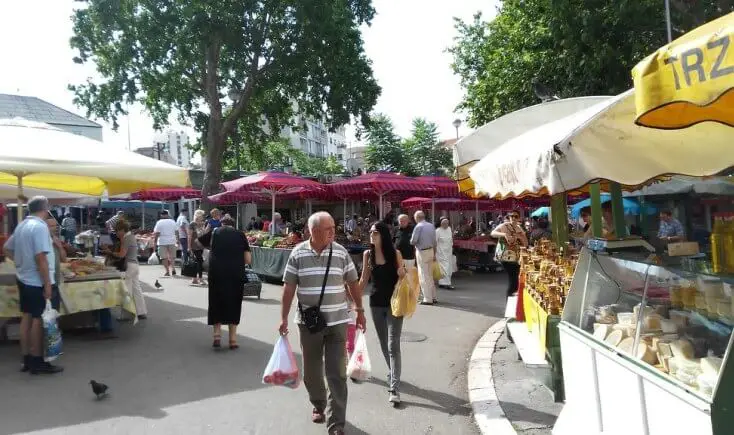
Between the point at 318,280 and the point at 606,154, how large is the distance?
2437 mm

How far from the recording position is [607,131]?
3.93m

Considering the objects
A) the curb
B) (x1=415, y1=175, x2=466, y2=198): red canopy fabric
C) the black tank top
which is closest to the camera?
the curb

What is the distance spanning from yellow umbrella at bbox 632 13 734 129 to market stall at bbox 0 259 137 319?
286 inches

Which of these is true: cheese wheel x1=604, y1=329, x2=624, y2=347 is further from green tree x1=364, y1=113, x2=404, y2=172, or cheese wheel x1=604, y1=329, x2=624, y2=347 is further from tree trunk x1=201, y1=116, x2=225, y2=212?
green tree x1=364, y1=113, x2=404, y2=172

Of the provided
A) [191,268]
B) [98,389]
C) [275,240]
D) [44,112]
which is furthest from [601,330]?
[44,112]

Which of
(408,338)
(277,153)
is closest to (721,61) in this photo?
(408,338)

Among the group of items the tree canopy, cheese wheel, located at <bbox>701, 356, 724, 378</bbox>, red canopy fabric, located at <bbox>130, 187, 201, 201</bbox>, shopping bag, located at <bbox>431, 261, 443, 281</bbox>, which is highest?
the tree canopy

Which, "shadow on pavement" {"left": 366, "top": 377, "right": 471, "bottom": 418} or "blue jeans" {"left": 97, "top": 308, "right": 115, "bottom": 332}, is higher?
"blue jeans" {"left": 97, "top": 308, "right": 115, "bottom": 332}

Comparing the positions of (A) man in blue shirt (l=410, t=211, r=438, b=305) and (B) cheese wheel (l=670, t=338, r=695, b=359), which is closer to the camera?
(B) cheese wheel (l=670, t=338, r=695, b=359)

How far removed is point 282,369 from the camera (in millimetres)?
4363

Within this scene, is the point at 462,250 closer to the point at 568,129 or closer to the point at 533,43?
the point at 533,43

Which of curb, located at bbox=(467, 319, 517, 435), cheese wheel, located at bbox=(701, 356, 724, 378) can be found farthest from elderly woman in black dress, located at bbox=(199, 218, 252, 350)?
cheese wheel, located at bbox=(701, 356, 724, 378)

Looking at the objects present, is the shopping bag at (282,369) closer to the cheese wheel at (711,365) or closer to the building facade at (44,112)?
the cheese wheel at (711,365)

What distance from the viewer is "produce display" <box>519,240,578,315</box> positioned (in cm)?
504
